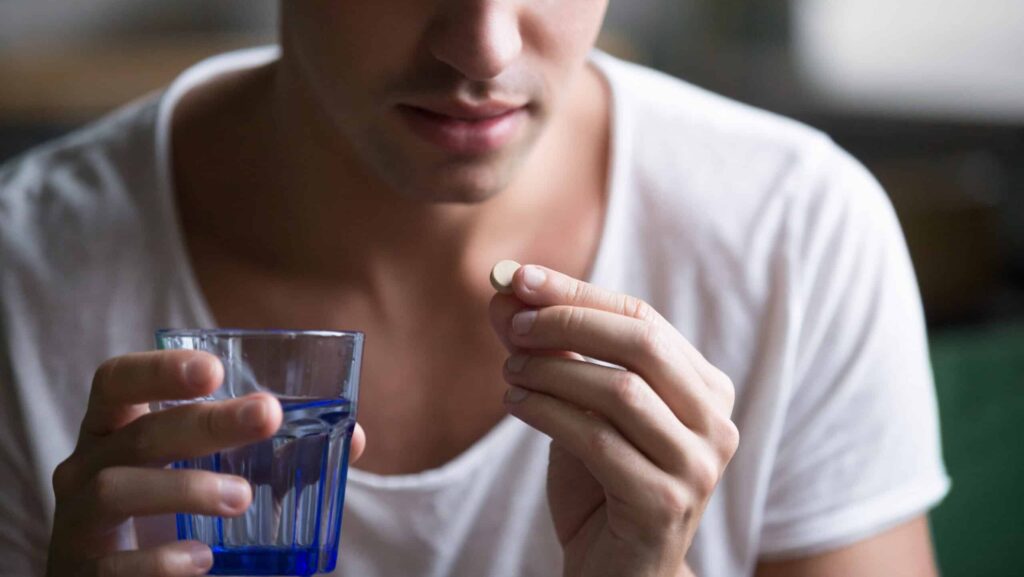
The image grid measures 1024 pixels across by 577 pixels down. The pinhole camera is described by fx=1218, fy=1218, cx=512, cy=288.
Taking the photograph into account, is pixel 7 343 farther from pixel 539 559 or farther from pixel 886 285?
pixel 886 285

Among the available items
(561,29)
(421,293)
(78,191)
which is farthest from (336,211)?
(561,29)

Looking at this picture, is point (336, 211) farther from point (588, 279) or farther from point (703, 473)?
point (703, 473)

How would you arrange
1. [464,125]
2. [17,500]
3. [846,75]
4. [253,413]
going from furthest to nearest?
[846,75]
[17,500]
[464,125]
[253,413]

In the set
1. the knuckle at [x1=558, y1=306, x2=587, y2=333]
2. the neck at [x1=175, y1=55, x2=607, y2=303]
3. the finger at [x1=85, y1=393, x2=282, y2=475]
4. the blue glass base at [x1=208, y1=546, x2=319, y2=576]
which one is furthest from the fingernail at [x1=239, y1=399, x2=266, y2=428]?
the neck at [x1=175, y1=55, x2=607, y2=303]

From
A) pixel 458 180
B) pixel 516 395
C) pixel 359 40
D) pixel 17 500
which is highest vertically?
pixel 359 40

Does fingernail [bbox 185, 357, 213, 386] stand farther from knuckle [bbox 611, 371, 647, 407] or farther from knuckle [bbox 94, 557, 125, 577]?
knuckle [bbox 611, 371, 647, 407]

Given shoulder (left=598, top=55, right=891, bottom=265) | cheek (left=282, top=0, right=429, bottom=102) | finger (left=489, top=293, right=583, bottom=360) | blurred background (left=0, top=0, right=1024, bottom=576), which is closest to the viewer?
finger (left=489, top=293, right=583, bottom=360)
